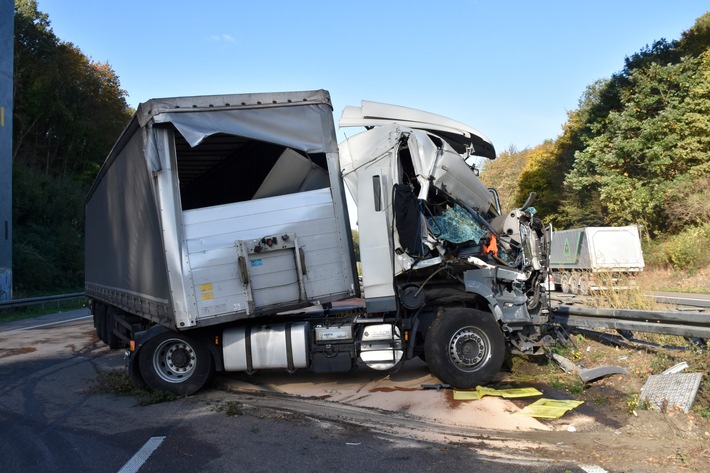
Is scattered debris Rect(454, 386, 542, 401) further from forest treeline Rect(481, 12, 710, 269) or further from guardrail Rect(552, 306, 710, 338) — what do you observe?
forest treeline Rect(481, 12, 710, 269)

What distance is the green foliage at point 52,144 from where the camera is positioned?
3616cm

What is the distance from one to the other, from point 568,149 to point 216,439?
43908mm

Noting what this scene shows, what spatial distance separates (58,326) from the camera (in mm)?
18297

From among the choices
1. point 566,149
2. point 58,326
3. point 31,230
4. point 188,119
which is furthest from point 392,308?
point 566,149

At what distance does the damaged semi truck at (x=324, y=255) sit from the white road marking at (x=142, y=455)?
1643 mm

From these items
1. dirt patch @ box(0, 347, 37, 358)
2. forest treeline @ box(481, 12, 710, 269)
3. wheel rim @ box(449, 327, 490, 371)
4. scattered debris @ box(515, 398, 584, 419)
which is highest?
forest treeline @ box(481, 12, 710, 269)

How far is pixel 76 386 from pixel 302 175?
450 centimetres

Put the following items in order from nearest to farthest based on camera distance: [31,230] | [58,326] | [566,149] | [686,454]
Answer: [686,454]
[58,326]
[31,230]
[566,149]

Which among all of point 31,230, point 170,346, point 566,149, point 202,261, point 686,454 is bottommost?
point 686,454

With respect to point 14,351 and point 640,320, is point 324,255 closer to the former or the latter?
point 640,320

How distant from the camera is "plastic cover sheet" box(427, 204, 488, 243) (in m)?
7.94

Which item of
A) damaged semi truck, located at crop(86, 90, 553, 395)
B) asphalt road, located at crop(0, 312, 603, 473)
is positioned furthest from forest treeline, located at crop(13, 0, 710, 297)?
asphalt road, located at crop(0, 312, 603, 473)

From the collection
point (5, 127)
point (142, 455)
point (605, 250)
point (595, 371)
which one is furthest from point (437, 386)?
point (5, 127)

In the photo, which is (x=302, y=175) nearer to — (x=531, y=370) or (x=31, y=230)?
(x=531, y=370)
